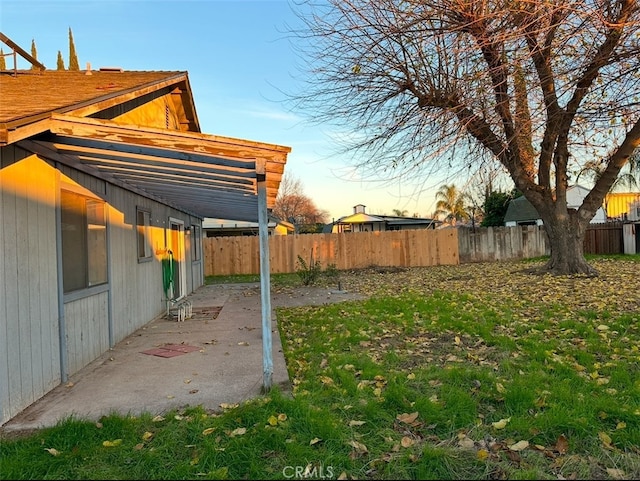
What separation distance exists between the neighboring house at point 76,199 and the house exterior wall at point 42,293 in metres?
0.01

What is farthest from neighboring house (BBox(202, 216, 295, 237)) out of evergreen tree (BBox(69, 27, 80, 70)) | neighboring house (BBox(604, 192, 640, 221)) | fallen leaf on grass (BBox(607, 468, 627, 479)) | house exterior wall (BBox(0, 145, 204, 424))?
neighboring house (BBox(604, 192, 640, 221))

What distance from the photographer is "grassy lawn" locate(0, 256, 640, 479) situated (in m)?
2.48

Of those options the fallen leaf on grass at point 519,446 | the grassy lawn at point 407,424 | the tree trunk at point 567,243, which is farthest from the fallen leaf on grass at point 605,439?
the tree trunk at point 567,243

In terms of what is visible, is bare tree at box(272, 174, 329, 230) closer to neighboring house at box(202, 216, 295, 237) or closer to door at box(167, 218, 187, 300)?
neighboring house at box(202, 216, 295, 237)

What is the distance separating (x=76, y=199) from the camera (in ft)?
16.0

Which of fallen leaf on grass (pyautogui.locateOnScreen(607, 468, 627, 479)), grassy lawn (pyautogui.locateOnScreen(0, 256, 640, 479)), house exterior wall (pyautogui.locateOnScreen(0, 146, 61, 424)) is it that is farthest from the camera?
house exterior wall (pyautogui.locateOnScreen(0, 146, 61, 424))

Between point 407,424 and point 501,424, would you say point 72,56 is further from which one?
point 501,424

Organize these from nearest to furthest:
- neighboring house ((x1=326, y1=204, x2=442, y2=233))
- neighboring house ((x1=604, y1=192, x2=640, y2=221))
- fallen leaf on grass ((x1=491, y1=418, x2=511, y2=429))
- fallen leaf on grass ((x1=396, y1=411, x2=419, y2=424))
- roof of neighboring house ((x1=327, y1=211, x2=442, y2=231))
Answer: fallen leaf on grass ((x1=491, y1=418, x2=511, y2=429)) → fallen leaf on grass ((x1=396, y1=411, x2=419, y2=424)) → neighboring house ((x1=604, y1=192, x2=640, y2=221)) → roof of neighboring house ((x1=327, y1=211, x2=442, y2=231)) → neighboring house ((x1=326, y1=204, x2=442, y2=233))

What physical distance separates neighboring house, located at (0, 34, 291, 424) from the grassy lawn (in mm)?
1137

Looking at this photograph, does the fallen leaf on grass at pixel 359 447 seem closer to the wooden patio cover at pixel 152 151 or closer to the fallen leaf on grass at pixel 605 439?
the fallen leaf on grass at pixel 605 439

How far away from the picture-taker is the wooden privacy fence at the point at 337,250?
59.8ft

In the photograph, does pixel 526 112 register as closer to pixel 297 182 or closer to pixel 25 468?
pixel 25 468

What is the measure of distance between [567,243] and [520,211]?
23.1 m

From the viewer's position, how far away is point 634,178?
93.0 feet
